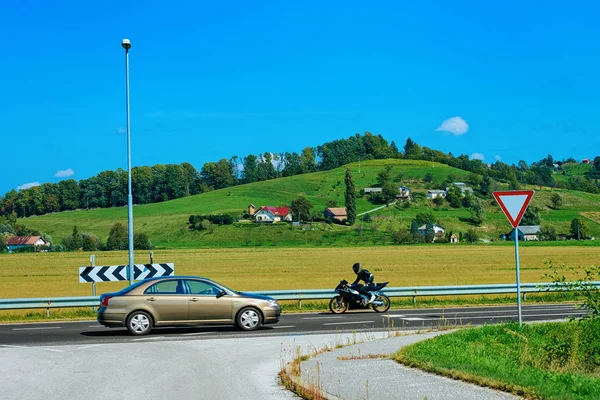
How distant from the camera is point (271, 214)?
475ft

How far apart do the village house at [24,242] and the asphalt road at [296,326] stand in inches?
4300

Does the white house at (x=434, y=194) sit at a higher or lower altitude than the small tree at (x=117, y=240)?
higher

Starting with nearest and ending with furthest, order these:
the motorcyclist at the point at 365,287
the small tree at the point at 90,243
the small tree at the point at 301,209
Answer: the motorcyclist at the point at 365,287, the small tree at the point at 90,243, the small tree at the point at 301,209

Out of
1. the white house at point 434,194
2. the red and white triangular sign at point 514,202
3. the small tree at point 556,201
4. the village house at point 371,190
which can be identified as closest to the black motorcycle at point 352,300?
the red and white triangular sign at point 514,202

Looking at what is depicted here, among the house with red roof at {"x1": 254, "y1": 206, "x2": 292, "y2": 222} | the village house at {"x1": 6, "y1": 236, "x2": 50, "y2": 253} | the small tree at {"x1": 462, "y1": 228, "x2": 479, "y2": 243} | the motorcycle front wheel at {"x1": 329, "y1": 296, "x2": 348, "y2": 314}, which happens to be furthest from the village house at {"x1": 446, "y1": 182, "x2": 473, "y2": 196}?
the motorcycle front wheel at {"x1": 329, "y1": 296, "x2": 348, "y2": 314}

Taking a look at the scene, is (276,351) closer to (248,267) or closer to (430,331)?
(430,331)

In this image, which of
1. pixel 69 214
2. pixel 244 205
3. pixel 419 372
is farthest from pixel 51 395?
pixel 69 214

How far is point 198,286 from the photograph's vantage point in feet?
59.9

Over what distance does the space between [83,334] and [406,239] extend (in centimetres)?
9999

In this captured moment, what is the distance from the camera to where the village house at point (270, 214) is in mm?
143125

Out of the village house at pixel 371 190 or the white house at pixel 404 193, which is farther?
the village house at pixel 371 190

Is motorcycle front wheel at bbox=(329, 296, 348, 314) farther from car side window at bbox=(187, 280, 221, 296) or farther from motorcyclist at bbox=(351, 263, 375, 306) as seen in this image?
car side window at bbox=(187, 280, 221, 296)

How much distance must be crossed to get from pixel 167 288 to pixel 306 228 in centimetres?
11495

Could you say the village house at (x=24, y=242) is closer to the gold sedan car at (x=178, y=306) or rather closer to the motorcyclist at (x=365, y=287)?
the motorcyclist at (x=365, y=287)
